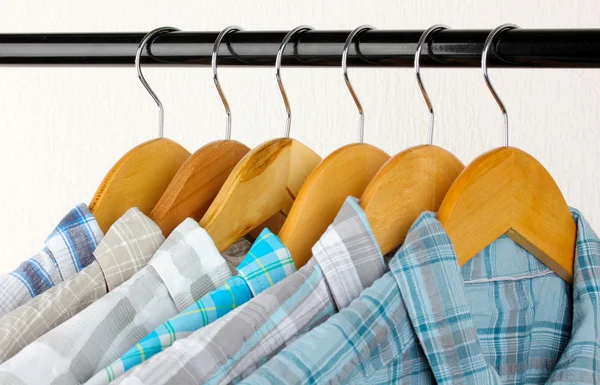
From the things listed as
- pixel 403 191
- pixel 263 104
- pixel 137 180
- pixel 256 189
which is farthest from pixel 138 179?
pixel 263 104

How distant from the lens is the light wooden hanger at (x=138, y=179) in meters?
0.64

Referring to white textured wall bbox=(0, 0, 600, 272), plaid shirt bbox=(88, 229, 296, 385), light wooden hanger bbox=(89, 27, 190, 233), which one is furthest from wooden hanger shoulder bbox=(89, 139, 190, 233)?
white textured wall bbox=(0, 0, 600, 272)

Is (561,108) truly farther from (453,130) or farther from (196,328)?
(196,328)

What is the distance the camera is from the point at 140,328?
1.76 feet

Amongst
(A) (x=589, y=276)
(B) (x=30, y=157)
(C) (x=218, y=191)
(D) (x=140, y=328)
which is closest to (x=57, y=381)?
(D) (x=140, y=328)

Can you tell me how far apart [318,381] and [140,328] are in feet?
0.42

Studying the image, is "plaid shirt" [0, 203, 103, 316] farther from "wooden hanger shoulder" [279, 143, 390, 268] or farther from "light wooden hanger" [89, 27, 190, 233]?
"wooden hanger shoulder" [279, 143, 390, 268]

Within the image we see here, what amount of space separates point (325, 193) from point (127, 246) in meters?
0.14

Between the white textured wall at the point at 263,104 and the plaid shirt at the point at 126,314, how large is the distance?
0.74m

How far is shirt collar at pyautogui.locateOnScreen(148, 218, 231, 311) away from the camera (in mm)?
561

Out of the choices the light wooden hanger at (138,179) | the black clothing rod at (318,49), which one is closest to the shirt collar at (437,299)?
the black clothing rod at (318,49)

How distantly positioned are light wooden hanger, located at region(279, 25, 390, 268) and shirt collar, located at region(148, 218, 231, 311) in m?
0.05

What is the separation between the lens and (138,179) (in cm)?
65

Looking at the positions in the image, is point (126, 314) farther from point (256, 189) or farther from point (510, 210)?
point (510, 210)
